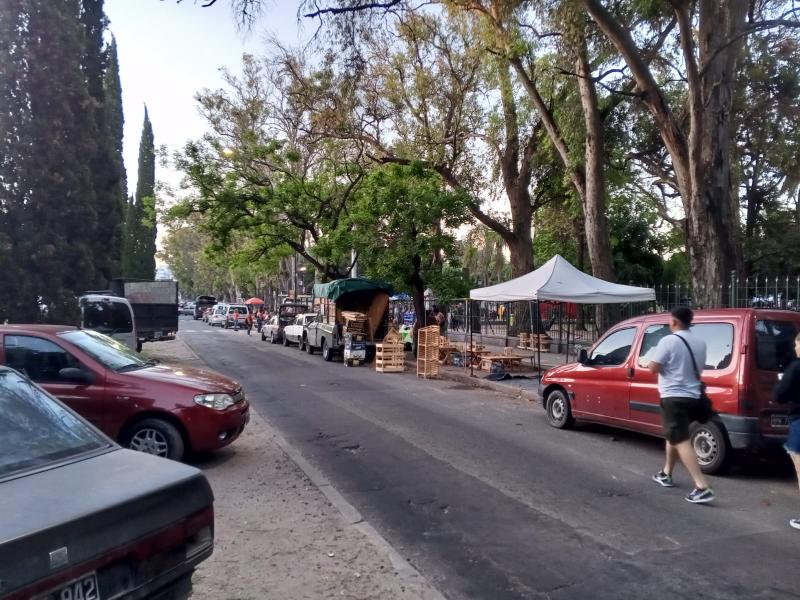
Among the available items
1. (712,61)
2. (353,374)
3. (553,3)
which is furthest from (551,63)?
(353,374)

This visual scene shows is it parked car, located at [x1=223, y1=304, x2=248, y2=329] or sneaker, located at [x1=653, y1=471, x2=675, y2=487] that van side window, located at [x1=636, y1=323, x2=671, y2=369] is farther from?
parked car, located at [x1=223, y1=304, x2=248, y2=329]

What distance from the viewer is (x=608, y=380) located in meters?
8.95

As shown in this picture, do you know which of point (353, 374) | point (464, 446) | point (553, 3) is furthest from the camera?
point (353, 374)

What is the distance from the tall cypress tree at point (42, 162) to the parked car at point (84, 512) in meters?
13.7

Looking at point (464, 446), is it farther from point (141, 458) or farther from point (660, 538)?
point (141, 458)

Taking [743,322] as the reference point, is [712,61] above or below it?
above

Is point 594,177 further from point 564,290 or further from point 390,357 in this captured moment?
point 390,357

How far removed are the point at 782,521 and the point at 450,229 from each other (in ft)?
55.2

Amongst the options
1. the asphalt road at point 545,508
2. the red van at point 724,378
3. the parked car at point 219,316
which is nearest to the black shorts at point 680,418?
the asphalt road at point 545,508

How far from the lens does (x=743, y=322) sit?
24.2ft

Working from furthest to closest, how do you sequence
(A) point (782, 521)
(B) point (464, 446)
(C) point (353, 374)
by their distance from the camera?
(C) point (353, 374) → (B) point (464, 446) → (A) point (782, 521)

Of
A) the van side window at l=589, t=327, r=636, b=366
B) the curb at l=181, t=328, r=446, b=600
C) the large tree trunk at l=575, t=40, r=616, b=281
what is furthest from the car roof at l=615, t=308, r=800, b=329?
the large tree trunk at l=575, t=40, r=616, b=281

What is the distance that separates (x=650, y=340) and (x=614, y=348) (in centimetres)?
66

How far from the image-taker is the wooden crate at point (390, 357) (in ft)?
62.6
